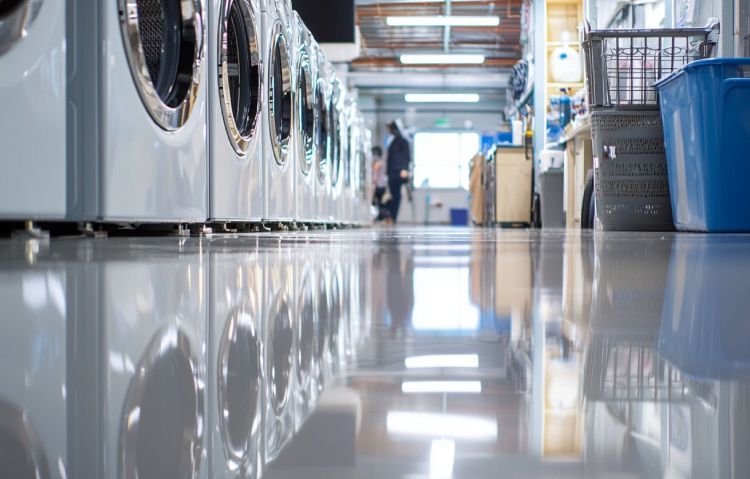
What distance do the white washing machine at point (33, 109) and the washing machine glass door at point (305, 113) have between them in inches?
89.2

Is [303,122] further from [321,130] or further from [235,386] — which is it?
[235,386]

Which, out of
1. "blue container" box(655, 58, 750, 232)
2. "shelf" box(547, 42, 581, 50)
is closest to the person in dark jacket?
"shelf" box(547, 42, 581, 50)

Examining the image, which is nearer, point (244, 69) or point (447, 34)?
point (244, 69)

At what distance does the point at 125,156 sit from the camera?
1681 mm

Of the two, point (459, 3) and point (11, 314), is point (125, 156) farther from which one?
point (459, 3)

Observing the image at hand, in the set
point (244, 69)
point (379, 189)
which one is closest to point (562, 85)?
point (244, 69)

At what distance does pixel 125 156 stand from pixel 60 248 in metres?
0.43

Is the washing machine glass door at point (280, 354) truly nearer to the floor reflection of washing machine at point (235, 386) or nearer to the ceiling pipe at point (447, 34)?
the floor reflection of washing machine at point (235, 386)

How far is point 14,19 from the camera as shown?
1.36 m

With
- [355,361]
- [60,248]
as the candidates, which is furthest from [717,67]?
[355,361]

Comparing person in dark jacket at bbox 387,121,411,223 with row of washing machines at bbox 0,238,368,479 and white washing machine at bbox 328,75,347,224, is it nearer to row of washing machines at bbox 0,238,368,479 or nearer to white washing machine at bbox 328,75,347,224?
white washing machine at bbox 328,75,347,224

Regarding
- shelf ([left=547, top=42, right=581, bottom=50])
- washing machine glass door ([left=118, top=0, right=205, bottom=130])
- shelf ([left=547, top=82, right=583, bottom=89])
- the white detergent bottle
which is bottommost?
washing machine glass door ([left=118, top=0, right=205, bottom=130])

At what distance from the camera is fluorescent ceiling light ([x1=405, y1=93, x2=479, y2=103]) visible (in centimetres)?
1555

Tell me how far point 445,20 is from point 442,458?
435 inches
